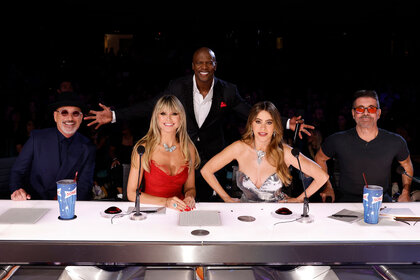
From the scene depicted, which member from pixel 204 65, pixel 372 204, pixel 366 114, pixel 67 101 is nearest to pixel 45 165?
pixel 67 101

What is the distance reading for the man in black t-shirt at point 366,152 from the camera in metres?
2.86

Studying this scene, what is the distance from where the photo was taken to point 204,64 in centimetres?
328

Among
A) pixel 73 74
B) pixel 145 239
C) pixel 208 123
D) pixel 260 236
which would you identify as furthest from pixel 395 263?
pixel 73 74

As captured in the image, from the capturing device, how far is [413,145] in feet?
19.4

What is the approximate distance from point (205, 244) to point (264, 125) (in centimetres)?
129

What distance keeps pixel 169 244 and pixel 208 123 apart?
2.03m

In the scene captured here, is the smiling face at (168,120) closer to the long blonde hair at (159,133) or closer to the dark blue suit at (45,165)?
the long blonde hair at (159,133)

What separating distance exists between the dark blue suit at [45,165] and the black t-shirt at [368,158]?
195 cm

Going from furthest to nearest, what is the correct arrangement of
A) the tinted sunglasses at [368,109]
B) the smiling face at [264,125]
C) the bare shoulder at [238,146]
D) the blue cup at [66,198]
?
the tinted sunglasses at [368,109] < the bare shoulder at [238,146] < the smiling face at [264,125] < the blue cup at [66,198]

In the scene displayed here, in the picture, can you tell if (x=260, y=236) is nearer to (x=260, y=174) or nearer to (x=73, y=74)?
(x=260, y=174)

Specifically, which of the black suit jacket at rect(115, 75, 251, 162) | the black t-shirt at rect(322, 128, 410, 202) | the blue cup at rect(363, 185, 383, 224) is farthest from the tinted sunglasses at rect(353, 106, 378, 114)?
the blue cup at rect(363, 185, 383, 224)

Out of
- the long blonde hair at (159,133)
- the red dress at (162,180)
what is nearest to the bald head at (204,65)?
the long blonde hair at (159,133)

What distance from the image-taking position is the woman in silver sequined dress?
2598 millimetres

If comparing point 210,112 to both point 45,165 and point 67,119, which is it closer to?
point 67,119
